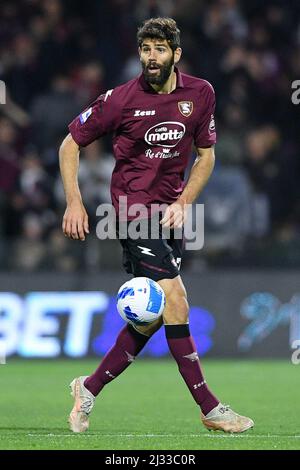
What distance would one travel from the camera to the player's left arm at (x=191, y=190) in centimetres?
689

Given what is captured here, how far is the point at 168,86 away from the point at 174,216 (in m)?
0.80

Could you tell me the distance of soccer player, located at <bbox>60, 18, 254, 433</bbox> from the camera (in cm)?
700

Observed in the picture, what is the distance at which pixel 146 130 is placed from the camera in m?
7.15

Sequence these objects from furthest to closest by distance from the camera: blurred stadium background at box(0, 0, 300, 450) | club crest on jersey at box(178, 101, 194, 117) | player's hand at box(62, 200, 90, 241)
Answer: blurred stadium background at box(0, 0, 300, 450) → club crest on jersey at box(178, 101, 194, 117) → player's hand at box(62, 200, 90, 241)

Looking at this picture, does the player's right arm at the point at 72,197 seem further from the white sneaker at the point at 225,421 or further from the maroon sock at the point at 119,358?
the white sneaker at the point at 225,421

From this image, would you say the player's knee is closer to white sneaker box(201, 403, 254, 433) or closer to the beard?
white sneaker box(201, 403, 254, 433)

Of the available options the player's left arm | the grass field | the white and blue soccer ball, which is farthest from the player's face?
the grass field

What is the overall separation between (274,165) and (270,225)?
0.72 metres

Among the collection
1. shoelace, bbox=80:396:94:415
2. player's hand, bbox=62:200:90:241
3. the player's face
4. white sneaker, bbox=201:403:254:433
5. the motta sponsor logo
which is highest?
the player's face

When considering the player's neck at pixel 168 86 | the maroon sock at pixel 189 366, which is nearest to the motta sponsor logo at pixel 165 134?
the player's neck at pixel 168 86

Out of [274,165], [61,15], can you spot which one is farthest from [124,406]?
[61,15]

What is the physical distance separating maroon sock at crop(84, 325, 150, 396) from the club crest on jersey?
4.05 ft

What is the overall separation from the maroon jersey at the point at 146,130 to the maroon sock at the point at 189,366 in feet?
2.39
